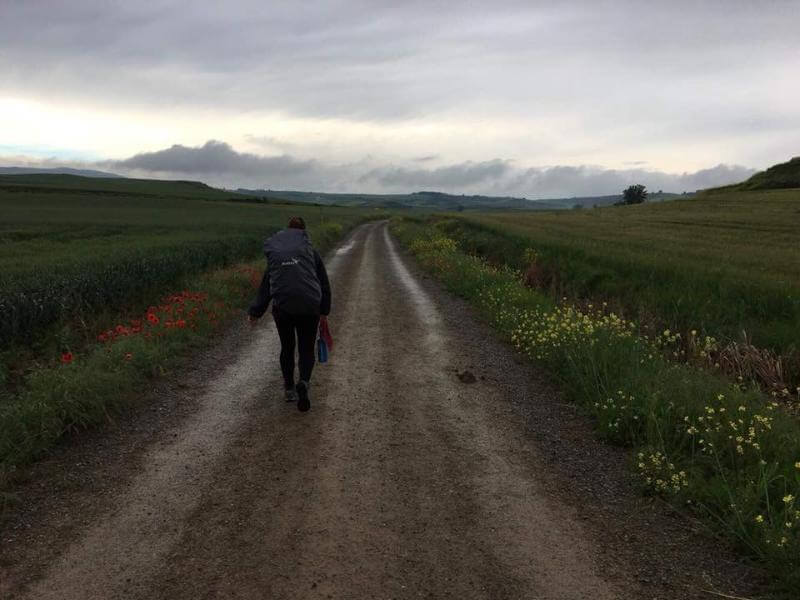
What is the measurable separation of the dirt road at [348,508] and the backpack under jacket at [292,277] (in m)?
1.31

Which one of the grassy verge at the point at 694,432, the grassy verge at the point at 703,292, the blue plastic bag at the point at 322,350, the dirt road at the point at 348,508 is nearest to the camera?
the dirt road at the point at 348,508

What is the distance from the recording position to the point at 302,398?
249 inches

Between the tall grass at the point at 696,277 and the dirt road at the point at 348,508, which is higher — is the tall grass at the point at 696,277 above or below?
above

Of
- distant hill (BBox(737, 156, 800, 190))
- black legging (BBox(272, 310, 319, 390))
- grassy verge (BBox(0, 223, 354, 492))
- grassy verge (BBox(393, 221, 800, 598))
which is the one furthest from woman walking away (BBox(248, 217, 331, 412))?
distant hill (BBox(737, 156, 800, 190))

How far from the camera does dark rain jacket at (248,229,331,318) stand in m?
6.25

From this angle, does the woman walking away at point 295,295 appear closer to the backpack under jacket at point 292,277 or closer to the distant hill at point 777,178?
the backpack under jacket at point 292,277

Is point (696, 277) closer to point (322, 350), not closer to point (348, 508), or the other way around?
point (322, 350)

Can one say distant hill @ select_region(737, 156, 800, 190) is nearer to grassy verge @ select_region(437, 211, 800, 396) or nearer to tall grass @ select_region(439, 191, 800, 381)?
tall grass @ select_region(439, 191, 800, 381)

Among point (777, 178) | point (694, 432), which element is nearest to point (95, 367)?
point (694, 432)

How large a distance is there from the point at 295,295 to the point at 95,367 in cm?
301

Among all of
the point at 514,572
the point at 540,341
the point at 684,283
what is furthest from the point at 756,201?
the point at 514,572

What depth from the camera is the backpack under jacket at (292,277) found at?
6250mm

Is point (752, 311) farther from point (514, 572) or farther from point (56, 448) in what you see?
point (56, 448)

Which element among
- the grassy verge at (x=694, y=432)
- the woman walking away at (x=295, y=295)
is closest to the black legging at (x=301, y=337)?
the woman walking away at (x=295, y=295)
